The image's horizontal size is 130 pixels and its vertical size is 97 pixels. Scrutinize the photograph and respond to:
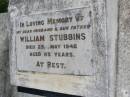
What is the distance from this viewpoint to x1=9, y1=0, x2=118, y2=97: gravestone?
13.1ft

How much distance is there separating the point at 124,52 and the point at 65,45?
2.74 ft

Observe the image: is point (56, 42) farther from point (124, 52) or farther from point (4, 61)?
point (4, 61)

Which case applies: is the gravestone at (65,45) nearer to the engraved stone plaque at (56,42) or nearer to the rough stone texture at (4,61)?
the engraved stone plaque at (56,42)

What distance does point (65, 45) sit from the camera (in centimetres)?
447

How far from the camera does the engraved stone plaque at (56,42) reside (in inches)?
166

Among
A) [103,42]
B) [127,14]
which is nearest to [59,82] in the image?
[103,42]

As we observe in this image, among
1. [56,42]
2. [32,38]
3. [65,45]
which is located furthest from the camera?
[32,38]

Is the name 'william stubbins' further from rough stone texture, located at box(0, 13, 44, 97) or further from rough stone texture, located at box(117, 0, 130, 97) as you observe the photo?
rough stone texture, located at box(117, 0, 130, 97)

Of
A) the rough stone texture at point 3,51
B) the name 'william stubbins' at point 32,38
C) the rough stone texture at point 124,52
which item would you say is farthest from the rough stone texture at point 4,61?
the rough stone texture at point 124,52

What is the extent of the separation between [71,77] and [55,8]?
2.96 feet

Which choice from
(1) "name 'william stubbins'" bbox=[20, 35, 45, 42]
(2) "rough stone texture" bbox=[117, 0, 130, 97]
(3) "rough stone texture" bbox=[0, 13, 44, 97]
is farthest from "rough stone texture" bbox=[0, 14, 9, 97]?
(2) "rough stone texture" bbox=[117, 0, 130, 97]

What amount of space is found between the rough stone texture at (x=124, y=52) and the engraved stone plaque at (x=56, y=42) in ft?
1.12

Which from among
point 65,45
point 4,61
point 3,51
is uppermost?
point 65,45

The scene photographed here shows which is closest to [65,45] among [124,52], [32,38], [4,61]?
[32,38]
